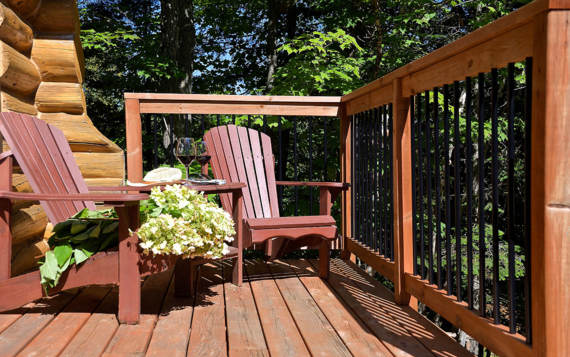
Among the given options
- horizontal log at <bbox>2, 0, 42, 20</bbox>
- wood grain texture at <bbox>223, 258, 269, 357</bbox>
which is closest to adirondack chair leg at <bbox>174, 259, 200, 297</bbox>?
wood grain texture at <bbox>223, 258, 269, 357</bbox>

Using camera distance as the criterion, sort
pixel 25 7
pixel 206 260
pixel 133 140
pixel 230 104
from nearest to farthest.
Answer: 1. pixel 206 260
2. pixel 25 7
3. pixel 133 140
4. pixel 230 104

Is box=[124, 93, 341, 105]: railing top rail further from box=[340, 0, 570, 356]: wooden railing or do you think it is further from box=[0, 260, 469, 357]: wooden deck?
box=[340, 0, 570, 356]: wooden railing

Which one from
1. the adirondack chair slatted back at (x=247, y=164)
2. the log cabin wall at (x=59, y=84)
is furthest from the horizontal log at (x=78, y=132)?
the adirondack chair slatted back at (x=247, y=164)

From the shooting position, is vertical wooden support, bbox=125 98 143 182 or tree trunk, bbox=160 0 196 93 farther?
tree trunk, bbox=160 0 196 93

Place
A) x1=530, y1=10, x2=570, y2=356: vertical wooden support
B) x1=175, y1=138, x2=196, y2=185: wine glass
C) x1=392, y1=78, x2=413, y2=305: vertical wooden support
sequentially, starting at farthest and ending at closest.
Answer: x1=175, y1=138, x2=196, y2=185: wine glass
x1=392, y1=78, x2=413, y2=305: vertical wooden support
x1=530, y1=10, x2=570, y2=356: vertical wooden support

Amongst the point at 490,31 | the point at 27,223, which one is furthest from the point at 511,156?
the point at 27,223

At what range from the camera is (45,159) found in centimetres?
256

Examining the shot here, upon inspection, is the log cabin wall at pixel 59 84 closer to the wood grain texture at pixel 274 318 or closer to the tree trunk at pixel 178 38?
the wood grain texture at pixel 274 318

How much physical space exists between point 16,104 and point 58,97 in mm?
462

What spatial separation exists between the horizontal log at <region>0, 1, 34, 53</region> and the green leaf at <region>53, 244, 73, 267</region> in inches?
55.5

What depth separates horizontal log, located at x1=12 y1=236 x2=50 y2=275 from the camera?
2.80 m

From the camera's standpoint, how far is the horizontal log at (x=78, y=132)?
3.43 metres

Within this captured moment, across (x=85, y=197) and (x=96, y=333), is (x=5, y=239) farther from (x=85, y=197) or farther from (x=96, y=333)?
(x=96, y=333)

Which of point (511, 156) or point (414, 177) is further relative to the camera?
point (414, 177)
